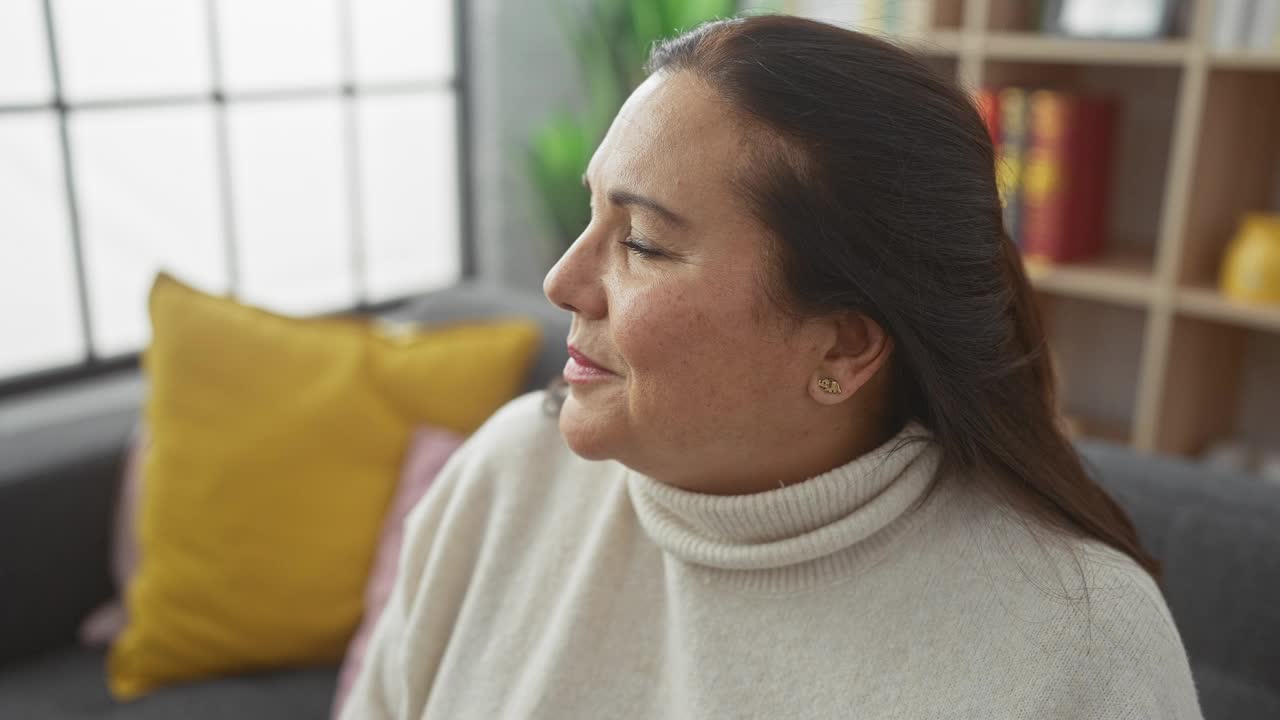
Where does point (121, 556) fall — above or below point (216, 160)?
below

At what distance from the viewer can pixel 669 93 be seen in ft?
3.18

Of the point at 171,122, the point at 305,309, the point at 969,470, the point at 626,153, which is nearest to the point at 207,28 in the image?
the point at 171,122

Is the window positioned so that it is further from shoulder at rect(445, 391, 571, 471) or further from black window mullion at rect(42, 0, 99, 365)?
shoulder at rect(445, 391, 571, 471)

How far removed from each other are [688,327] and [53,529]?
4.71 ft

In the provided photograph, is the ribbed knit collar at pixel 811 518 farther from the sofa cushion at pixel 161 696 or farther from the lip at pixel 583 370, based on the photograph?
the sofa cushion at pixel 161 696

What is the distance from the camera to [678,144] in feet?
3.12

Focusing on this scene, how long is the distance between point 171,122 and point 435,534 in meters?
1.74

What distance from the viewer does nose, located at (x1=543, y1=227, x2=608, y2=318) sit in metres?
1.01

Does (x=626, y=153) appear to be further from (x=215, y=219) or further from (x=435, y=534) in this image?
(x=215, y=219)

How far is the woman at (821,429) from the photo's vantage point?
3.07ft

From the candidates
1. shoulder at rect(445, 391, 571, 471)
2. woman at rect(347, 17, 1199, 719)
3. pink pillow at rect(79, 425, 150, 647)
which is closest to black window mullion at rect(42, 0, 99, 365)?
pink pillow at rect(79, 425, 150, 647)

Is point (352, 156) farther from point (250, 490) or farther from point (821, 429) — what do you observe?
point (821, 429)

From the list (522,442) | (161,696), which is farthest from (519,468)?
(161,696)

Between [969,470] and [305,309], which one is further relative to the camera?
A: [305,309]
